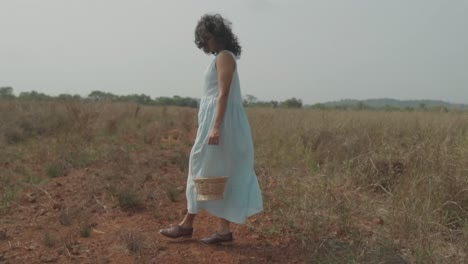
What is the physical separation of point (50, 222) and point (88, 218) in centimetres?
35

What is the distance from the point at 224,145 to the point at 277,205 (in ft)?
3.78

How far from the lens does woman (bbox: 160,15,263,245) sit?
3.32 metres

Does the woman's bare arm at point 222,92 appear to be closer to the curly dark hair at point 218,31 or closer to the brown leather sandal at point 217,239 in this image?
the curly dark hair at point 218,31

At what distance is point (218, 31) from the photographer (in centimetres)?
330

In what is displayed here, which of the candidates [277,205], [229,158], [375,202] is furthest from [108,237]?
[375,202]

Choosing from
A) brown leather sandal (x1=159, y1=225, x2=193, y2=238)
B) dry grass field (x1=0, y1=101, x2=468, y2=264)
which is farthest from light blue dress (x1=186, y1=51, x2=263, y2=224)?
dry grass field (x1=0, y1=101, x2=468, y2=264)

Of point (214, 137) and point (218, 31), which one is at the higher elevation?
point (218, 31)

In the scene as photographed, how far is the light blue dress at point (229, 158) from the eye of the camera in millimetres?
3330

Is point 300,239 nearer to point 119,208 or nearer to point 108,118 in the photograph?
point 119,208

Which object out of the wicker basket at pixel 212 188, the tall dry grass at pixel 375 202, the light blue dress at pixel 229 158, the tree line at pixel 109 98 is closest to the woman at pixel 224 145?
the light blue dress at pixel 229 158

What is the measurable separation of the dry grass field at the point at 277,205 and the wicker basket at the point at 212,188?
42 cm

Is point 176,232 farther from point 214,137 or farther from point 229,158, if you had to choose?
point 214,137

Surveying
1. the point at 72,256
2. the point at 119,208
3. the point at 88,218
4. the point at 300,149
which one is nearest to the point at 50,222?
the point at 88,218

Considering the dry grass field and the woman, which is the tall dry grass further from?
the woman
